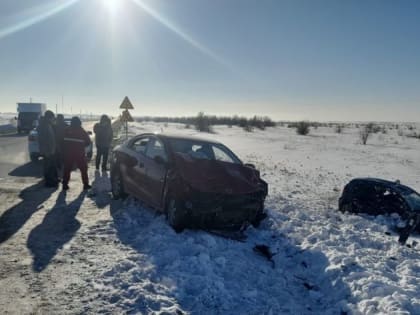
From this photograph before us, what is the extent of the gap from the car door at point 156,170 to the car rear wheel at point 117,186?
1.44 m

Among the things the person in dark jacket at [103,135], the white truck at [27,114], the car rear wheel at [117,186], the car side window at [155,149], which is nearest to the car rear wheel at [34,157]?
the person in dark jacket at [103,135]

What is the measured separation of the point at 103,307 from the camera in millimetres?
3422

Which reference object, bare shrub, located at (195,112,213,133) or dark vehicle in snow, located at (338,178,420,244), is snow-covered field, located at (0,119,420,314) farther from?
bare shrub, located at (195,112,213,133)

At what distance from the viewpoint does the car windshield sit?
6.48 meters

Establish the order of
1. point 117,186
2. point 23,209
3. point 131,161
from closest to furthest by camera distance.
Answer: point 23,209 < point 131,161 < point 117,186

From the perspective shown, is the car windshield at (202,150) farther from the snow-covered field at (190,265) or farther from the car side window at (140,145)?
the snow-covered field at (190,265)

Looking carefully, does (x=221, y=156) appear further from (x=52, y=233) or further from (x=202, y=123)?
(x=202, y=123)

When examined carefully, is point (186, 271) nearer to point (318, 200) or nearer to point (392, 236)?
point (392, 236)

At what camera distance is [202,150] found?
271 inches

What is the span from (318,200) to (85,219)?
19.7ft

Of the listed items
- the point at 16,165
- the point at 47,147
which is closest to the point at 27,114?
the point at 16,165

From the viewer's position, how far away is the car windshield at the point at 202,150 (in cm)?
648

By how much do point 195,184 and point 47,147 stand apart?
554cm

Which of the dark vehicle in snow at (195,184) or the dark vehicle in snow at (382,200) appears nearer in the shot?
the dark vehicle in snow at (195,184)
